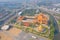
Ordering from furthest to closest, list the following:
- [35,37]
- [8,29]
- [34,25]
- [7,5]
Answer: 1. [7,5]
2. [34,25]
3. [8,29]
4. [35,37]

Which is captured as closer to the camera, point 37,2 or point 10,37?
point 10,37

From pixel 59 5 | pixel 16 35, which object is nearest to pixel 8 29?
pixel 16 35

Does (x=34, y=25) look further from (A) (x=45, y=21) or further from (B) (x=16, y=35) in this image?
(B) (x=16, y=35)

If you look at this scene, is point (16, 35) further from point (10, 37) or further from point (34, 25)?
point (34, 25)

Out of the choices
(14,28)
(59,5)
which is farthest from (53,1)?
(14,28)

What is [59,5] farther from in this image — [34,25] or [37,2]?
[34,25]

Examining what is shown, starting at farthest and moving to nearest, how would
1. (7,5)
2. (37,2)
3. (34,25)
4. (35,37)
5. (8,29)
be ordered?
(37,2) < (7,5) < (34,25) < (8,29) < (35,37)

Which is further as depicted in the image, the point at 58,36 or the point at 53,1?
the point at 53,1

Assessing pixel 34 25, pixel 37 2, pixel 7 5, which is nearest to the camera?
pixel 34 25

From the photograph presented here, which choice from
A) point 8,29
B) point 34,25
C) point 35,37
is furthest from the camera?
point 34,25
